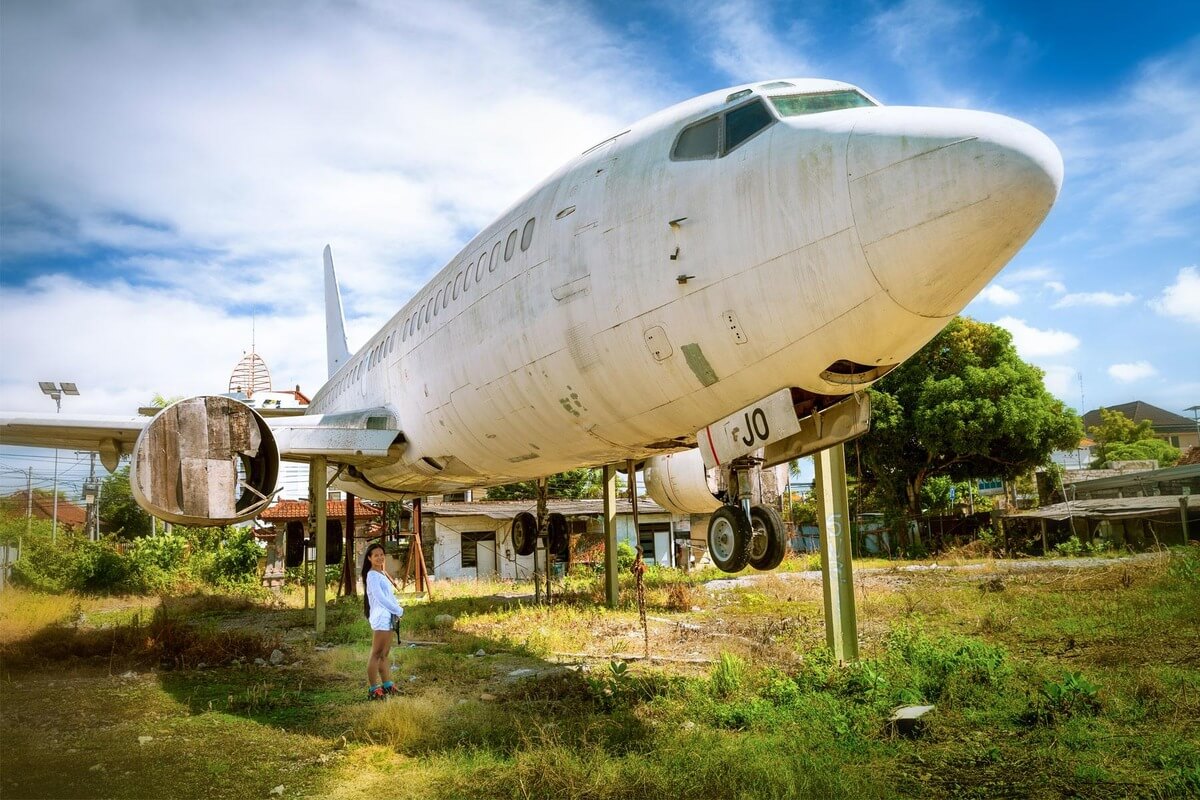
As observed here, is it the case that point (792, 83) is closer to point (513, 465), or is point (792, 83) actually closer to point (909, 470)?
point (513, 465)

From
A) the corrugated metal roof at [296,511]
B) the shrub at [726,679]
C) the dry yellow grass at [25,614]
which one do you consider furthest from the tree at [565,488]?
the shrub at [726,679]

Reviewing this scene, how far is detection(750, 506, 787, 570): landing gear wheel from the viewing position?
6812 millimetres

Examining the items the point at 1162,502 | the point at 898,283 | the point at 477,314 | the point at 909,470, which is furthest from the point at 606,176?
the point at 909,470

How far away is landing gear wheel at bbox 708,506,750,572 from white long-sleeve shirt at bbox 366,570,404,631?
325 cm

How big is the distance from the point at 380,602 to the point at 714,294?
4.61 m

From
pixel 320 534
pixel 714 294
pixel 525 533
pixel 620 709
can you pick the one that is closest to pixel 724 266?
pixel 714 294

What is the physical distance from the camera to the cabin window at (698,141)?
5.79 metres

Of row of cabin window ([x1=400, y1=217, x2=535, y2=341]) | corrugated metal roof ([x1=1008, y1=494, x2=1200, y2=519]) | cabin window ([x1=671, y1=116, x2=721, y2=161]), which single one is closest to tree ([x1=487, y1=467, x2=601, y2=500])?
corrugated metal roof ([x1=1008, y1=494, x2=1200, y2=519])

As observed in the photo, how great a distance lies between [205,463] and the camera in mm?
7922

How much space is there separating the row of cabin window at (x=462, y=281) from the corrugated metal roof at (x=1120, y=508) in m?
23.3

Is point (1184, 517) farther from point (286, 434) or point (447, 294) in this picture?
point (286, 434)

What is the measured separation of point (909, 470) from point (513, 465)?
90.2ft

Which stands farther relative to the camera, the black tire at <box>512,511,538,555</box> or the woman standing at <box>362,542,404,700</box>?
the black tire at <box>512,511,538,555</box>

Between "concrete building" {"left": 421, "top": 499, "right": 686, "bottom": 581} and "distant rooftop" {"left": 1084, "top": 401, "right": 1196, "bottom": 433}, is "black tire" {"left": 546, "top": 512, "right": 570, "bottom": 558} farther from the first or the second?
"distant rooftop" {"left": 1084, "top": 401, "right": 1196, "bottom": 433}
